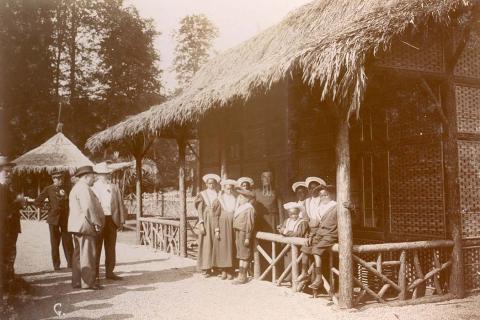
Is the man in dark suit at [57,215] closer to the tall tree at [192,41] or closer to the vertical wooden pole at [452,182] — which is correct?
the tall tree at [192,41]

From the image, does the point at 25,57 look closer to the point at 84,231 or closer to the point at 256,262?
the point at 84,231

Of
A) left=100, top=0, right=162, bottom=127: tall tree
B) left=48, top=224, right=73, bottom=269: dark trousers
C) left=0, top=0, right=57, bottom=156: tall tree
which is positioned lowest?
left=48, top=224, right=73, bottom=269: dark trousers

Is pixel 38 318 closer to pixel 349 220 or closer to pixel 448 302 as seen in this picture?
pixel 349 220

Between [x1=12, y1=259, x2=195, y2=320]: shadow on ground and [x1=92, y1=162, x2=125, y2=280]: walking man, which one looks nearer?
[x1=12, y1=259, x2=195, y2=320]: shadow on ground

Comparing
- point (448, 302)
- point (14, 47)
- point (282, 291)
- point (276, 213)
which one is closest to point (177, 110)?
point (276, 213)

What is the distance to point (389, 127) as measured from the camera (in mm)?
8047

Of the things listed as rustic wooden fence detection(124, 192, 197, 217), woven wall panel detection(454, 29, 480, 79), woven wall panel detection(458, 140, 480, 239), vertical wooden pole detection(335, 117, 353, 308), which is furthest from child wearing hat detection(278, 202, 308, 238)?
rustic wooden fence detection(124, 192, 197, 217)

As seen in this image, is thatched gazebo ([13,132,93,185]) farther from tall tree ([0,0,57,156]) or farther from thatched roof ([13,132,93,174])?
tall tree ([0,0,57,156])

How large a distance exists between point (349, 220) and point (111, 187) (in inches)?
175

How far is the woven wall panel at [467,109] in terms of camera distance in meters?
7.11

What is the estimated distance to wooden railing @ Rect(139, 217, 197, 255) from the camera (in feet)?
38.2

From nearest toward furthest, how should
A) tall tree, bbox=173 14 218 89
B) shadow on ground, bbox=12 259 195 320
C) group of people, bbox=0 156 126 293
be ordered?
1. shadow on ground, bbox=12 259 195 320
2. group of people, bbox=0 156 126 293
3. tall tree, bbox=173 14 218 89

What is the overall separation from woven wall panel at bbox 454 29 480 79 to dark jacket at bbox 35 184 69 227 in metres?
7.34

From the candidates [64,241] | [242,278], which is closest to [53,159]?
[64,241]
